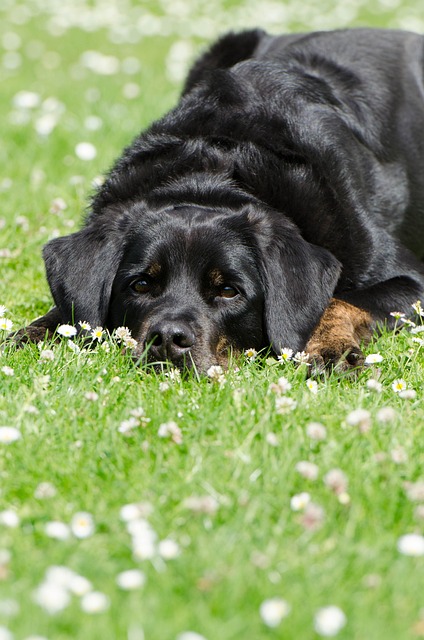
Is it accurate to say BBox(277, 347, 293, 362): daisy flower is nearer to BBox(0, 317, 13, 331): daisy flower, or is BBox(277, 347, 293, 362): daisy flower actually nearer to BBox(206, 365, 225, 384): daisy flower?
BBox(206, 365, 225, 384): daisy flower

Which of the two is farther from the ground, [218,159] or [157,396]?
[218,159]

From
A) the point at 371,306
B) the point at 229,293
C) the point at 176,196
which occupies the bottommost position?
the point at 371,306

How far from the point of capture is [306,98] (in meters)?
5.04

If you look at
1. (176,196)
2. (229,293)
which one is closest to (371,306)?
(229,293)

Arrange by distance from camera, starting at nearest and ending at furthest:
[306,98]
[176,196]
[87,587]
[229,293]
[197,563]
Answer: [87,587] < [197,563] < [229,293] < [176,196] < [306,98]

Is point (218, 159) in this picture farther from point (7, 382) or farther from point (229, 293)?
point (7, 382)

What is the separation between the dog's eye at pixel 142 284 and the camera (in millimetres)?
4225

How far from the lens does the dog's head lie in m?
4.12

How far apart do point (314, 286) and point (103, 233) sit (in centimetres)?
101

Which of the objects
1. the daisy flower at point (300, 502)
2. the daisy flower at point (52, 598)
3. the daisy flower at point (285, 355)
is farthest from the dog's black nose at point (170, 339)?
the daisy flower at point (52, 598)

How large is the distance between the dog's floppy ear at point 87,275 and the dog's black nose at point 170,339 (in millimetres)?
546

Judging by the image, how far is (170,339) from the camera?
3836mm

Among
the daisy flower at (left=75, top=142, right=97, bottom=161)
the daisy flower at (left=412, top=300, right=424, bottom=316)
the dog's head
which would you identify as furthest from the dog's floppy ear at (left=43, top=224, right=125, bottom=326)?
the daisy flower at (left=75, top=142, right=97, bottom=161)

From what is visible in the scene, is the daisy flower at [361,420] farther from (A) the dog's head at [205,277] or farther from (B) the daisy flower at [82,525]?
(A) the dog's head at [205,277]
